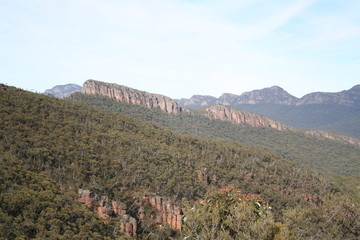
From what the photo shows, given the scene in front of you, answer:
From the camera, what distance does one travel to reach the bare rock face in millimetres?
67188

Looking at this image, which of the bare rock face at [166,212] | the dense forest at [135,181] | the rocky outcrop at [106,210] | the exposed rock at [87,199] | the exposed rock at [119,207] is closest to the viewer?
the dense forest at [135,181]

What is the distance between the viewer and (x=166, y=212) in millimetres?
69250

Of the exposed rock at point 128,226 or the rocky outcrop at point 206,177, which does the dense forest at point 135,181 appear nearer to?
the rocky outcrop at point 206,177

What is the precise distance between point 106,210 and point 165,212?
17015 mm

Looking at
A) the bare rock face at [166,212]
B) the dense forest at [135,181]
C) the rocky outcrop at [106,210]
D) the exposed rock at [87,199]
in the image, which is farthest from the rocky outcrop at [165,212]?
the exposed rock at [87,199]

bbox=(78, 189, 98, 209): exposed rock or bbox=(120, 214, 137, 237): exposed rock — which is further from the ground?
bbox=(78, 189, 98, 209): exposed rock

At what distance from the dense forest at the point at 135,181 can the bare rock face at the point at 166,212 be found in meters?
2.40

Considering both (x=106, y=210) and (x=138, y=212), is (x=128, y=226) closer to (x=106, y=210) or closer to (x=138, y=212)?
(x=106, y=210)

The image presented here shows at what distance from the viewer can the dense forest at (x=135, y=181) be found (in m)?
27.8

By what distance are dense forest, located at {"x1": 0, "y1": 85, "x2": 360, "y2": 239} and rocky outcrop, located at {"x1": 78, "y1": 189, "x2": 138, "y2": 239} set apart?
209 centimetres

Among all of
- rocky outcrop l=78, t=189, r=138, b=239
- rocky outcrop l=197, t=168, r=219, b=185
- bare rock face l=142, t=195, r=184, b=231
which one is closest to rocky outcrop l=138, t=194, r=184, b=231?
bare rock face l=142, t=195, r=184, b=231

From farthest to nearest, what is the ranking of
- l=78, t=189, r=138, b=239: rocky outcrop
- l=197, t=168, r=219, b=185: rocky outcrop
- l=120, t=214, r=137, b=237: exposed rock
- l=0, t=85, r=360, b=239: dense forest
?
1. l=197, t=168, r=219, b=185: rocky outcrop
2. l=78, t=189, r=138, b=239: rocky outcrop
3. l=120, t=214, r=137, b=237: exposed rock
4. l=0, t=85, r=360, b=239: dense forest

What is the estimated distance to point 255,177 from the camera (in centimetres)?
10650

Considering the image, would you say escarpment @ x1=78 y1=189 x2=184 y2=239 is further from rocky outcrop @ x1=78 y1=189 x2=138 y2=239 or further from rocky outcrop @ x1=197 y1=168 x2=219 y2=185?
rocky outcrop @ x1=197 y1=168 x2=219 y2=185
